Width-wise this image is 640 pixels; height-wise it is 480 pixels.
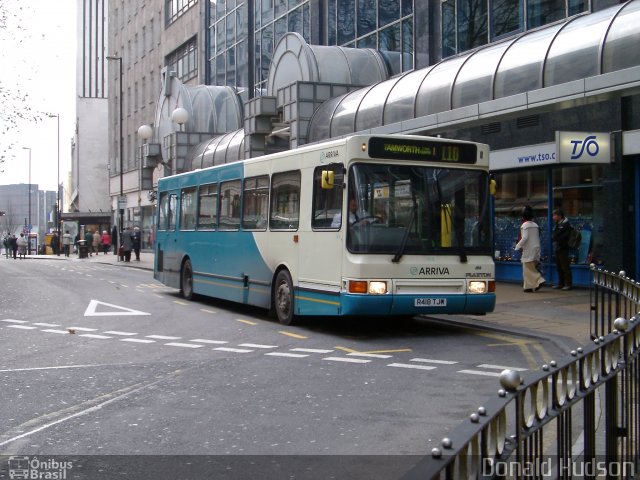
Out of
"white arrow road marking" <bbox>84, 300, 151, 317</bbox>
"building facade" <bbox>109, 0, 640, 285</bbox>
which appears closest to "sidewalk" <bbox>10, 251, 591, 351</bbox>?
"building facade" <bbox>109, 0, 640, 285</bbox>

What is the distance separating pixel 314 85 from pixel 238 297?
49.9 ft

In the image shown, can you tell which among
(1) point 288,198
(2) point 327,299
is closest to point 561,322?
(2) point 327,299

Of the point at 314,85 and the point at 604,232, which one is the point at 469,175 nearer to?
the point at 604,232

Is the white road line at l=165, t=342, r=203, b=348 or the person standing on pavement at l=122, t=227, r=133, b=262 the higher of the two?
the person standing on pavement at l=122, t=227, r=133, b=262

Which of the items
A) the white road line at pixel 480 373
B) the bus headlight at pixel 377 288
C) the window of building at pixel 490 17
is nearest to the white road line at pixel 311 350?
the bus headlight at pixel 377 288

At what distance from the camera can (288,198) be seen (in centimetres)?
1356

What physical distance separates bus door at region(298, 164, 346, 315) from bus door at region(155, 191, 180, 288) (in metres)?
7.41

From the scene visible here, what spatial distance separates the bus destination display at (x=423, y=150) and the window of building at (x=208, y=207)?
6032mm

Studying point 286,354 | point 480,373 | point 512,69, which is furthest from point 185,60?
point 480,373

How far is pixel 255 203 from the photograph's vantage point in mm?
14977

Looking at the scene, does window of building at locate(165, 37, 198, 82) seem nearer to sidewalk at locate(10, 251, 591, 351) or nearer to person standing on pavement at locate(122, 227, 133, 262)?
person standing on pavement at locate(122, 227, 133, 262)

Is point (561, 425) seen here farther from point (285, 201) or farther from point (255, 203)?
point (255, 203)

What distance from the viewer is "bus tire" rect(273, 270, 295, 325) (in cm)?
1328

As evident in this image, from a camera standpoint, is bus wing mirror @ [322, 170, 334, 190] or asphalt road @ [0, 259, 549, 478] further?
bus wing mirror @ [322, 170, 334, 190]
